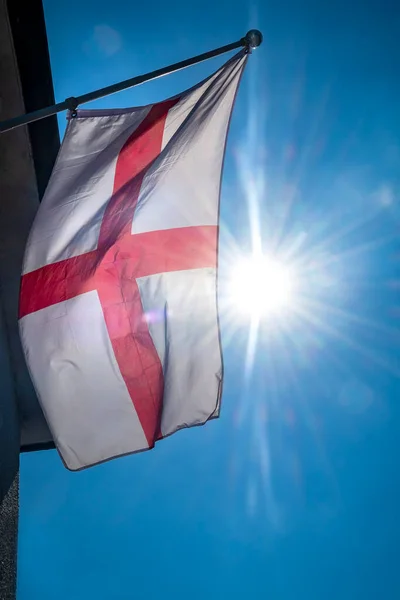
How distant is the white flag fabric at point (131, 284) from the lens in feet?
11.2

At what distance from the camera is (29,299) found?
3604mm

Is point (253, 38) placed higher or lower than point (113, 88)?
higher

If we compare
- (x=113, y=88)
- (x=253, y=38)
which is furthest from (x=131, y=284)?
(x=253, y=38)

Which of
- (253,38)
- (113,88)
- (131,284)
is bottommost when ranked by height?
(131,284)

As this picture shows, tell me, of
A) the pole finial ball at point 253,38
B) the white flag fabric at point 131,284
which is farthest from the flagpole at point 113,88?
the white flag fabric at point 131,284

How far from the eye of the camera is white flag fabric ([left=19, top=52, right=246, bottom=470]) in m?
3.42

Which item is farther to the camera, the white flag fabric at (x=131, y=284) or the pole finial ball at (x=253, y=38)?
the pole finial ball at (x=253, y=38)

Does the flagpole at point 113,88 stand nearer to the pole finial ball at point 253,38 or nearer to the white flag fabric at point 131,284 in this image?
the pole finial ball at point 253,38

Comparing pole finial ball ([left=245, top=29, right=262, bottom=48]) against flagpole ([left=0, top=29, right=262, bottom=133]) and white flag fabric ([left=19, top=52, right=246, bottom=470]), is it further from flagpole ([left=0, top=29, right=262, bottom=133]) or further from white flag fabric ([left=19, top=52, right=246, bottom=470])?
white flag fabric ([left=19, top=52, right=246, bottom=470])

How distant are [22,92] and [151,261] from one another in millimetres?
2569

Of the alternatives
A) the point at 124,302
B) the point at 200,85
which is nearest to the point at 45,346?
the point at 124,302

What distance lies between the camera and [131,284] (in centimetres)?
354

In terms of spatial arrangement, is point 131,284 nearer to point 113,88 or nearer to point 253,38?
point 113,88

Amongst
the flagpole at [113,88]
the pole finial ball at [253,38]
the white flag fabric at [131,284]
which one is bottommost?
the white flag fabric at [131,284]
